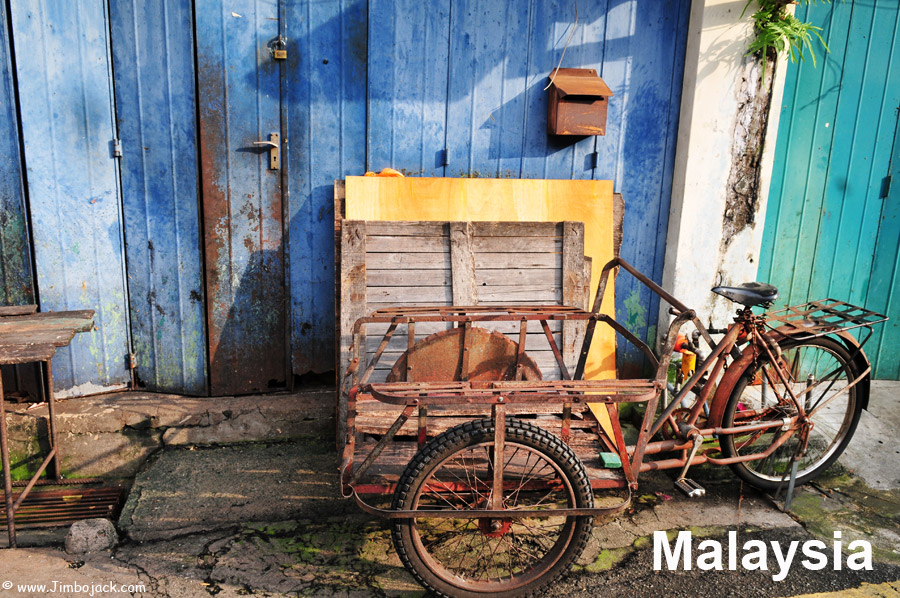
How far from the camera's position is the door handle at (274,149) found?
4.23m

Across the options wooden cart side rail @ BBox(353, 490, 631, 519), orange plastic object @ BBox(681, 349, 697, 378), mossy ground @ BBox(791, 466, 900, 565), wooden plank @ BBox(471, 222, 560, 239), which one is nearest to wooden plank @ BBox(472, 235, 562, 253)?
wooden plank @ BBox(471, 222, 560, 239)

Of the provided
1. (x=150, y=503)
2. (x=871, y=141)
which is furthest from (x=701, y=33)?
(x=150, y=503)

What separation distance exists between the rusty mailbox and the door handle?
6.15 feet

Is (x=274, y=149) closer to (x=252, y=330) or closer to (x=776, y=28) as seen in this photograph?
(x=252, y=330)

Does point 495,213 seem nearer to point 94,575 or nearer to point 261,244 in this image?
A: point 261,244

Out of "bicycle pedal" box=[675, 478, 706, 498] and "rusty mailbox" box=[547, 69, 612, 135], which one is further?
"rusty mailbox" box=[547, 69, 612, 135]

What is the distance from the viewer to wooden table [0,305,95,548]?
3.18 metres

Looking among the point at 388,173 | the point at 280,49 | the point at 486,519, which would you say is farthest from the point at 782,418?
the point at 280,49

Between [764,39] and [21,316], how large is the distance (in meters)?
5.14

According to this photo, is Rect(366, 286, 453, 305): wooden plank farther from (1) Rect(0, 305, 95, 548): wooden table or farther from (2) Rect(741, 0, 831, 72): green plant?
(2) Rect(741, 0, 831, 72): green plant

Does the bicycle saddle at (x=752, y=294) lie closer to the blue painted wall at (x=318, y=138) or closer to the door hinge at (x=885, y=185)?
the door hinge at (x=885, y=185)

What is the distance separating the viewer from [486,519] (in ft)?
9.73

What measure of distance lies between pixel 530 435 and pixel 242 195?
2639mm

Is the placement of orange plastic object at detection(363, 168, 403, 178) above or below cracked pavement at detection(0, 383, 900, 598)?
above
